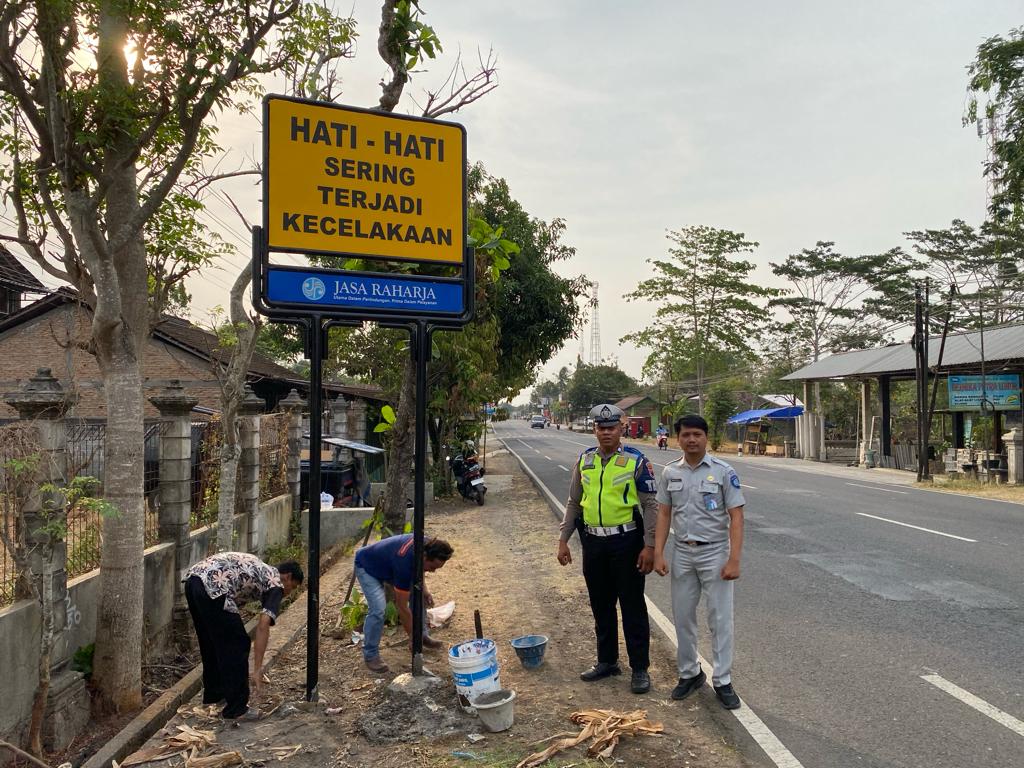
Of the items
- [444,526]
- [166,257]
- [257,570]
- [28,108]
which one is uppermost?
[28,108]

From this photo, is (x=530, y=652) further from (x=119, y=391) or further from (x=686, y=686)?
(x=119, y=391)

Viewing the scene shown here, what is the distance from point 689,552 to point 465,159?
3.03m

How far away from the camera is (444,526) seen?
510 inches

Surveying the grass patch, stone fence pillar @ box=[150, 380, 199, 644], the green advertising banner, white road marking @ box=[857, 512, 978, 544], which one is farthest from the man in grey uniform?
the green advertising banner

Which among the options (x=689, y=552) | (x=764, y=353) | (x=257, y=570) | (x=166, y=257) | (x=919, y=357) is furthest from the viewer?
(x=764, y=353)

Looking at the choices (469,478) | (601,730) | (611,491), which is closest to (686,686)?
(601,730)

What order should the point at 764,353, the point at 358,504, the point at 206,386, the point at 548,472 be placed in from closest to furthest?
the point at 358,504
the point at 206,386
the point at 548,472
the point at 764,353

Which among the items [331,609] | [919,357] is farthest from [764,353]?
[331,609]

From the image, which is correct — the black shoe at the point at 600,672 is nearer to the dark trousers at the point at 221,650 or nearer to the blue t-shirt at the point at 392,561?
the blue t-shirt at the point at 392,561

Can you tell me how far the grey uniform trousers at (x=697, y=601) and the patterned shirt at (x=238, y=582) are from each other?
2586 mm

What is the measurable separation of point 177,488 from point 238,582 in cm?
264

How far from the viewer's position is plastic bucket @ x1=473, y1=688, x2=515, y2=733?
4.05 m

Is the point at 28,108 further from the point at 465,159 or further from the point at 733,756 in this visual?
the point at 733,756

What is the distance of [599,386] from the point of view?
317ft
